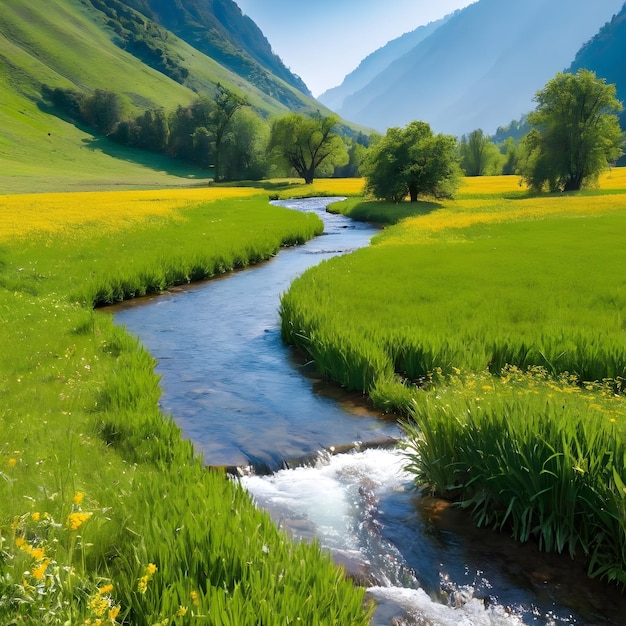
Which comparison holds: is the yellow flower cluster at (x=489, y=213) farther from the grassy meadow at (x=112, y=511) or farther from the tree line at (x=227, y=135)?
the grassy meadow at (x=112, y=511)

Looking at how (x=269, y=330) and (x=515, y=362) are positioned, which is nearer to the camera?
(x=515, y=362)

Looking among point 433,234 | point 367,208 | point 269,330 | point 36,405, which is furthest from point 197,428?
point 367,208

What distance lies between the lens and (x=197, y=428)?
9.82 m

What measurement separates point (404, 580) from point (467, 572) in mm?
734

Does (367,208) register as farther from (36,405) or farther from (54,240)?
(36,405)

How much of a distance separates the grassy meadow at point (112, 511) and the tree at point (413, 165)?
1629 inches

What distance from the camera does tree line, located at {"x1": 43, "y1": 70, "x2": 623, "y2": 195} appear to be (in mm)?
53500

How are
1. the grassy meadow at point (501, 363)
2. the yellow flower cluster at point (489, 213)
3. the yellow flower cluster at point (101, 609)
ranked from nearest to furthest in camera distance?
1. the yellow flower cluster at point (101, 609)
2. the grassy meadow at point (501, 363)
3. the yellow flower cluster at point (489, 213)

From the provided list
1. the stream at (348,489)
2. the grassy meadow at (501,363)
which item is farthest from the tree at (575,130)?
the stream at (348,489)

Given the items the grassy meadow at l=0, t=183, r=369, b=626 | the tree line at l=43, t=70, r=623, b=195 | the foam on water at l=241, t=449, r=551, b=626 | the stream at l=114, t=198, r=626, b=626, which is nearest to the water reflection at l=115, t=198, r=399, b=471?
the stream at l=114, t=198, r=626, b=626

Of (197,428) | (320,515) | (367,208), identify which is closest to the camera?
(320,515)

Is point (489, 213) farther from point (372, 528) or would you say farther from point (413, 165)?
point (372, 528)

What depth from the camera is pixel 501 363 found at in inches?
450

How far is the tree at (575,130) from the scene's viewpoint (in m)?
59.4
